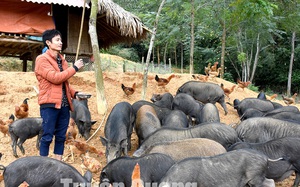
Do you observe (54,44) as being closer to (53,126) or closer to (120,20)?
(53,126)

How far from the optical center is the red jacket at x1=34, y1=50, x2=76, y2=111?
4840 millimetres

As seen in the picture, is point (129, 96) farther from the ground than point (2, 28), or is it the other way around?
point (2, 28)

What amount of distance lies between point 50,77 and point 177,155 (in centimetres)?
211

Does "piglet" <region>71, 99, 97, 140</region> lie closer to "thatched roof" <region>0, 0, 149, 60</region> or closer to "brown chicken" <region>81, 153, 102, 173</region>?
"brown chicken" <region>81, 153, 102, 173</region>

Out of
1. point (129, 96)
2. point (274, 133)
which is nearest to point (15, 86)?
point (129, 96)

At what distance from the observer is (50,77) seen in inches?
190

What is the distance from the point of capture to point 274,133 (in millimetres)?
6500

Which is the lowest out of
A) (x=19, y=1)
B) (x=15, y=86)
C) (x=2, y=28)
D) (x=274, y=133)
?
(x=274, y=133)

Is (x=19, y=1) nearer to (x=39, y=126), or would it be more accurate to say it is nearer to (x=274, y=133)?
(x=39, y=126)

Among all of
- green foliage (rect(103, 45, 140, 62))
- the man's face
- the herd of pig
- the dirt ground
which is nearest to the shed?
the dirt ground

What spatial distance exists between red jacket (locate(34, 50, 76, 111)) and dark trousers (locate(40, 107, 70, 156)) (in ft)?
0.50

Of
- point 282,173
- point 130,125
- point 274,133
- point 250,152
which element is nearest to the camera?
point 250,152

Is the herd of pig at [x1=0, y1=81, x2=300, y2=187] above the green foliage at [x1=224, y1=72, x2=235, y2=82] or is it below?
below

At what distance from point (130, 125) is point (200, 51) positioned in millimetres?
25720
